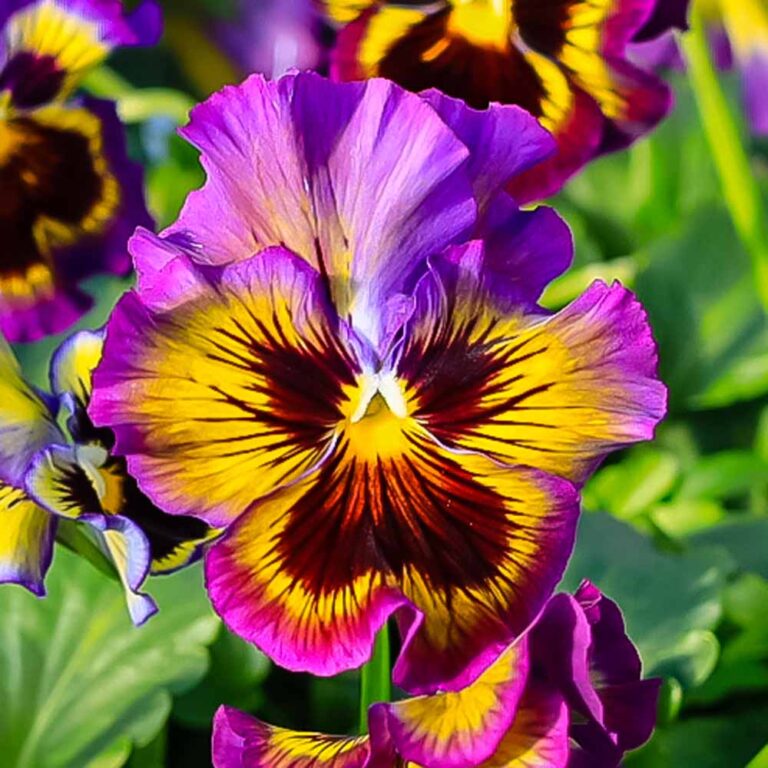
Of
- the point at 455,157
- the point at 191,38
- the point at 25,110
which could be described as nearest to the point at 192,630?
the point at 25,110

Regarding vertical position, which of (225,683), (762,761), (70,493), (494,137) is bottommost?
(225,683)

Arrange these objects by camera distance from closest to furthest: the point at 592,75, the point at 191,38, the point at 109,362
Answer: the point at 109,362 → the point at 592,75 → the point at 191,38

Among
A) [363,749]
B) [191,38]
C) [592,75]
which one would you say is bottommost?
[191,38]

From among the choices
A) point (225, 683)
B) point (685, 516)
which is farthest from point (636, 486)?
point (225, 683)

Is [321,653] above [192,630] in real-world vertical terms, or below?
above

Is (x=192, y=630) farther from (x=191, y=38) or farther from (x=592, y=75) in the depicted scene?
(x=191, y=38)

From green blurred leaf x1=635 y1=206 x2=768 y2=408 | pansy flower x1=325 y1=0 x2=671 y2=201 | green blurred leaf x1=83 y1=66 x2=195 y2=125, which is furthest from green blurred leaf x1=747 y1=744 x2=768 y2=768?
green blurred leaf x1=83 y1=66 x2=195 y2=125

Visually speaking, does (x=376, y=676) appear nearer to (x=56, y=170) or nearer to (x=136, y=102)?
(x=56, y=170)
